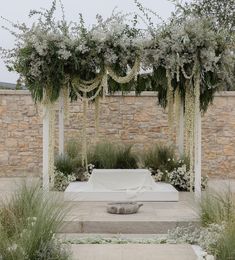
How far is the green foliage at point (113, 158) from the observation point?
11.0 metres

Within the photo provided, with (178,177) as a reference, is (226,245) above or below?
above

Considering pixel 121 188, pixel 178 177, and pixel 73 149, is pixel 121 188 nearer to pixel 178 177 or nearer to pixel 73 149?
pixel 178 177

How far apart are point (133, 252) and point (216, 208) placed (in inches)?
46.9

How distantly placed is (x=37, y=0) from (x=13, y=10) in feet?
5.46

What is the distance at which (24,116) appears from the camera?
13328 millimetres

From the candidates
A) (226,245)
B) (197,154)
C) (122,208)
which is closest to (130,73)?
(197,154)

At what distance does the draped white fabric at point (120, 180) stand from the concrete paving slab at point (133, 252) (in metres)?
3.27

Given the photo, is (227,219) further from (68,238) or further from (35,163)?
(35,163)

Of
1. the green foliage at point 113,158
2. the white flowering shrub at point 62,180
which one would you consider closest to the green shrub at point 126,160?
the green foliage at point 113,158

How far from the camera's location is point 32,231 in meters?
5.10

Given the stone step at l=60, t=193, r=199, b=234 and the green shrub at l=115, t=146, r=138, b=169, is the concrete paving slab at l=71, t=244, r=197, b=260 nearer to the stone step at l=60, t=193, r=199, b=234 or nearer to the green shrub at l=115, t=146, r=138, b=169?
the stone step at l=60, t=193, r=199, b=234

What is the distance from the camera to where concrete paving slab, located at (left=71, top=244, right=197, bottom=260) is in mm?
5594

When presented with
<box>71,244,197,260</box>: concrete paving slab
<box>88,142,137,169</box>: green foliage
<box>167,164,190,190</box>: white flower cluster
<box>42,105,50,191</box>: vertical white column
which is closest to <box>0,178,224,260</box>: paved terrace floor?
<box>71,244,197,260</box>: concrete paving slab

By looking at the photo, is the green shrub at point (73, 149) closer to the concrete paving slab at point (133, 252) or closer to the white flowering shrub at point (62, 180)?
the white flowering shrub at point (62, 180)
